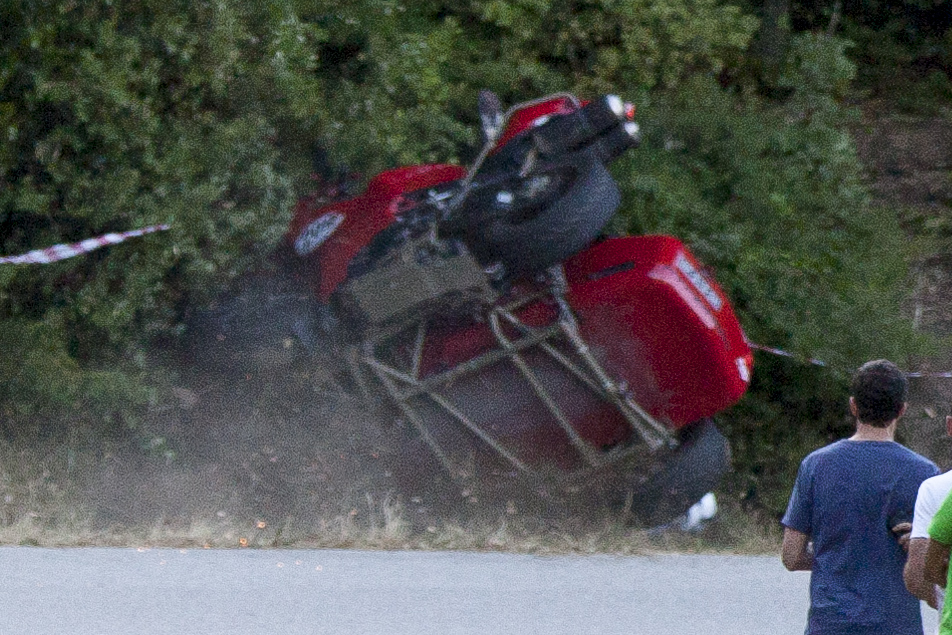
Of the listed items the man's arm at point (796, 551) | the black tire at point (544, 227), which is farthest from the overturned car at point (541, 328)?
the man's arm at point (796, 551)

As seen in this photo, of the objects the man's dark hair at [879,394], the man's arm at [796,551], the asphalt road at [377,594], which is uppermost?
the man's dark hair at [879,394]

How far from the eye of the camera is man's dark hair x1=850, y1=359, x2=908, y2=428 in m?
3.96

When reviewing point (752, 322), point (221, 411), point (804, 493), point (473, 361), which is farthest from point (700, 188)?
point (804, 493)

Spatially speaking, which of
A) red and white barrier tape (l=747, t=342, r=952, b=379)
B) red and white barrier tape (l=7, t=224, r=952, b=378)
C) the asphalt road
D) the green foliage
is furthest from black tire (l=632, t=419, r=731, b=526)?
red and white barrier tape (l=7, t=224, r=952, b=378)

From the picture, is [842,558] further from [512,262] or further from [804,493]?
[512,262]

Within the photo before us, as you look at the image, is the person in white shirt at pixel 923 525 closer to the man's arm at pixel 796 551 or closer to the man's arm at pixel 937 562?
the man's arm at pixel 937 562

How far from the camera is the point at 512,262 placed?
7062mm

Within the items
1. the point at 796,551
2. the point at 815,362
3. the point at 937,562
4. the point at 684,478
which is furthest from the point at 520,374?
the point at 937,562

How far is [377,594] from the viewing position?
5945 mm

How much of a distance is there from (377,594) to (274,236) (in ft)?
8.31

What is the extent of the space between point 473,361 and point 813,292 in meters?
Result: 2.67

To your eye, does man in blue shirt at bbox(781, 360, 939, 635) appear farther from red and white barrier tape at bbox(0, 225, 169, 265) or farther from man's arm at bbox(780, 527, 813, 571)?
red and white barrier tape at bbox(0, 225, 169, 265)

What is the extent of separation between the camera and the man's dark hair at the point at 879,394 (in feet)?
13.0

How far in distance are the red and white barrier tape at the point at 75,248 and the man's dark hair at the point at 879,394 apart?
428 centimetres
